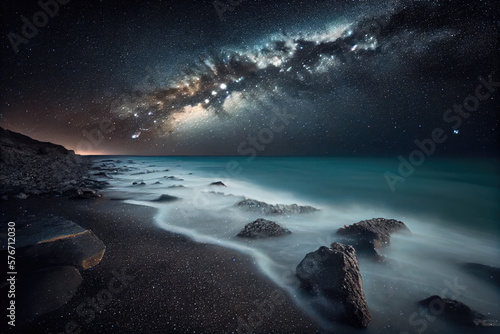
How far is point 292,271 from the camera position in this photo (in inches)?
138

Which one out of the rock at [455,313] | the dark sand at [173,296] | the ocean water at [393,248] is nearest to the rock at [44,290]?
the dark sand at [173,296]

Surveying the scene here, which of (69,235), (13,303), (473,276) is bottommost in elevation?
(473,276)

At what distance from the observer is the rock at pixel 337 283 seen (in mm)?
2500

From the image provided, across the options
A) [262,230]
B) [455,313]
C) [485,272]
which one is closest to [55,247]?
[262,230]

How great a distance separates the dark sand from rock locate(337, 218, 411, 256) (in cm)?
258

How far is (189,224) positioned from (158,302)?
3.06 metres

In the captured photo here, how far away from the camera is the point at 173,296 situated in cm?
263

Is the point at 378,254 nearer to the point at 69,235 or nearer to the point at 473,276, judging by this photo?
the point at 473,276

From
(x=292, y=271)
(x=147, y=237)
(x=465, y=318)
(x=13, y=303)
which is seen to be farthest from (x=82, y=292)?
(x=465, y=318)

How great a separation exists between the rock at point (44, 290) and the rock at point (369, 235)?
4.97 meters

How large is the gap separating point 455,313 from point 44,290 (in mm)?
5219

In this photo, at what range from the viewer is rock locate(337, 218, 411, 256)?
4.49m

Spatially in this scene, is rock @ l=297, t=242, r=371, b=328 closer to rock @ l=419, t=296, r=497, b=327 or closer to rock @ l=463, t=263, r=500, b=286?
rock @ l=419, t=296, r=497, b=327

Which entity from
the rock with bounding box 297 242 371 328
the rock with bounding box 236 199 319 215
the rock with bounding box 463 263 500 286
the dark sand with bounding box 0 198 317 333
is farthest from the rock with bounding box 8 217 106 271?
the rock with bounding box 463 263 500 286
